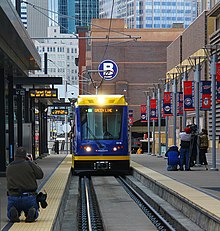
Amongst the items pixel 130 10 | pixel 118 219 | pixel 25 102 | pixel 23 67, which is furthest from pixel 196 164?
pixel 130 10

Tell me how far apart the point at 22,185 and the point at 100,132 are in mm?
16458

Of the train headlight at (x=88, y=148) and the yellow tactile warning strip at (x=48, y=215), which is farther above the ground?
the train headlight at (x=88, y=148)

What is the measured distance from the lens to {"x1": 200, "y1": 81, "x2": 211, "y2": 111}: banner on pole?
28.5m

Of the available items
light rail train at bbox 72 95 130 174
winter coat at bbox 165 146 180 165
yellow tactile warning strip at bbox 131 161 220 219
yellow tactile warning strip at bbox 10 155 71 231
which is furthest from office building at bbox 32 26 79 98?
yellow tactile warning strip at bbox 10 155 71 231

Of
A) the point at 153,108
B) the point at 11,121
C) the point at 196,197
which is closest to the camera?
the point at 196,197

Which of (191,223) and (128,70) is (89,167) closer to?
(191,223)

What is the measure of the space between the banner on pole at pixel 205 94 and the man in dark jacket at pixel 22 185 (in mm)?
18732

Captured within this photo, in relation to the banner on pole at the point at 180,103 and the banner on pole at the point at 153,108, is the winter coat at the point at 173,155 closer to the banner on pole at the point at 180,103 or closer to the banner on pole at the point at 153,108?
the banner on pole at the point at 180,103

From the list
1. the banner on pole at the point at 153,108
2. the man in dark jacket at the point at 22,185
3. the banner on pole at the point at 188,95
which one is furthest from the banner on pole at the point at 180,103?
the man in dark jacket at the point at 22,185

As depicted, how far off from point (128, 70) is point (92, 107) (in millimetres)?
73505

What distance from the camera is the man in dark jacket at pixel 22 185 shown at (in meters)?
10.5

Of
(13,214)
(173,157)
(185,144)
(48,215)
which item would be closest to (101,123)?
(173,157)

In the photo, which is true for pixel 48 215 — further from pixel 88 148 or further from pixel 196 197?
pixel 88 148

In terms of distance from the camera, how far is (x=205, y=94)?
28.6 metres
